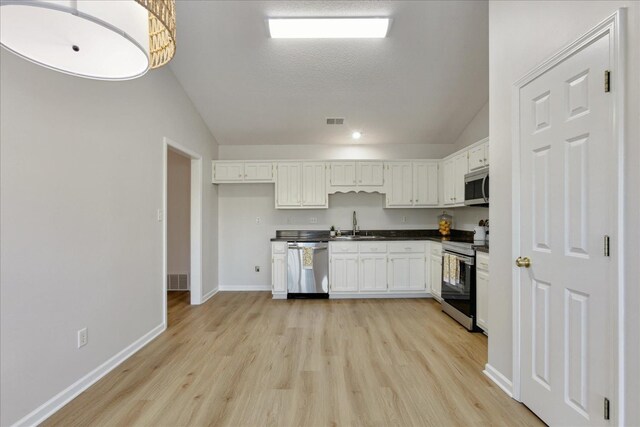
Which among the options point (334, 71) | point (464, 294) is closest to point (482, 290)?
point (464, 294)

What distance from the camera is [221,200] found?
5.21 m

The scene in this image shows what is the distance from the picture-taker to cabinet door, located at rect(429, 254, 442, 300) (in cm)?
414

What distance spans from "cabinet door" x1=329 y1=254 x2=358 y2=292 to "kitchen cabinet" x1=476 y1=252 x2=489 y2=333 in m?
1.79

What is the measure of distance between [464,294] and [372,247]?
1.52 metres

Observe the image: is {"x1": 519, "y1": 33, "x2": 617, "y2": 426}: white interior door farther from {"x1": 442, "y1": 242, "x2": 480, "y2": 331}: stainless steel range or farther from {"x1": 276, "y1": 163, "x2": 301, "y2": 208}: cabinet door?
{"x1": 276, "y1": 163, "x2": 301, "y2": 208}: cabinet door

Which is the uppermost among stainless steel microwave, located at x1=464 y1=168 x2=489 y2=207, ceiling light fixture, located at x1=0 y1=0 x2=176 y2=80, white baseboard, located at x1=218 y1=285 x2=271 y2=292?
ceiling light fixture, located at x1=0 y1=0 x2=176 y2=80

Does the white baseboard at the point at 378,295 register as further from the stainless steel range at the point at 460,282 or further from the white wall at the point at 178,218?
the white wall at the point at 178,218

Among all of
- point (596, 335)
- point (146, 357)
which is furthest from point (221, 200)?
point (596, 335)

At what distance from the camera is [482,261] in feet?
10.1

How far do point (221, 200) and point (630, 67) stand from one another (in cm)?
502

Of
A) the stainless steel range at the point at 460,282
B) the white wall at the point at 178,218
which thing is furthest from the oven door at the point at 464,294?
the white wall at the point at 178,218

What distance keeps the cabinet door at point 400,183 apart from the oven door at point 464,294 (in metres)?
1.38

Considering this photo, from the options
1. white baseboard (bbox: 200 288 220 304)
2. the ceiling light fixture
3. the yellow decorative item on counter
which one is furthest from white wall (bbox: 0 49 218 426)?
the yellow decorative item on counter

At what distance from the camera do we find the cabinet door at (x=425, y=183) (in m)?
4.84
